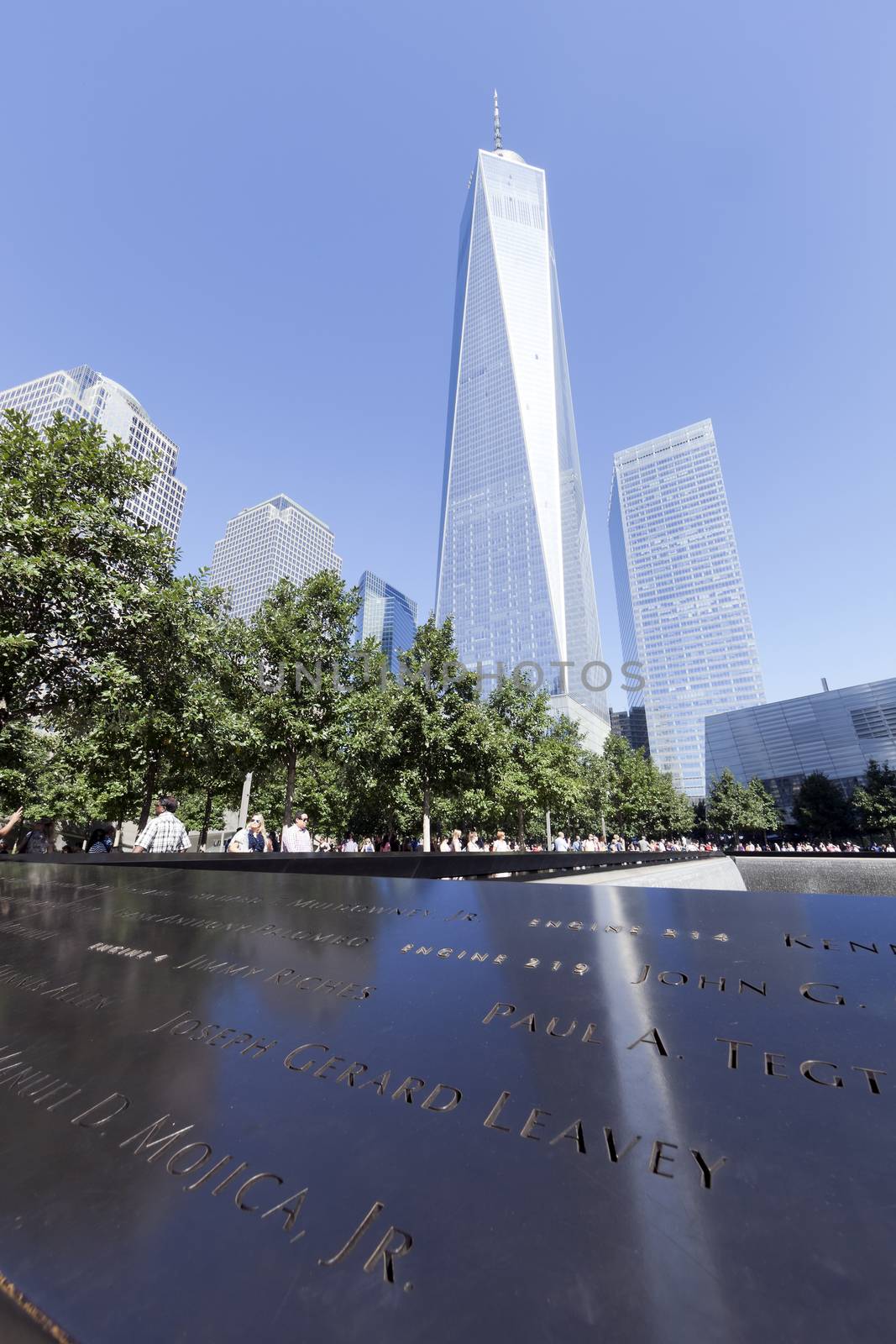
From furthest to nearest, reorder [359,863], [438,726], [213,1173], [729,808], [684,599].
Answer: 1. [684,599]
2. [729,808]
3. [438,726]
4. [359,863]
5. [213,1173]

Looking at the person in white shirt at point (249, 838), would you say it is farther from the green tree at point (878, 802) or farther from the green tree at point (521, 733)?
the green tree at point (878, 802)

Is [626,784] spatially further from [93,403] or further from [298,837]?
[93,403]

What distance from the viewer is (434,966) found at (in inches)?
106

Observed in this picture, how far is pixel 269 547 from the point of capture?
137 metres

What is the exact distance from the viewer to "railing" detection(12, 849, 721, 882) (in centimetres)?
792

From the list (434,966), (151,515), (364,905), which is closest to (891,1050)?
(434,966)

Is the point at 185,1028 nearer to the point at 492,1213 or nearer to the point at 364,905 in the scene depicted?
the point at 492,1213

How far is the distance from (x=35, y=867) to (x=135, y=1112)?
7.47 metres

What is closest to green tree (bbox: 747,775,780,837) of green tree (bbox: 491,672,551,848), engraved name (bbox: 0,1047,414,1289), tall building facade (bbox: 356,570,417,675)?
green tree (bbox: 491,672,551,848)

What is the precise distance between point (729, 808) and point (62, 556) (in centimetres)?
6946

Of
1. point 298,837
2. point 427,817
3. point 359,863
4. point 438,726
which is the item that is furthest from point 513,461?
point 359,863

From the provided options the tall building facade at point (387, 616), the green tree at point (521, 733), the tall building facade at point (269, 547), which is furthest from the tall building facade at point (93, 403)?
the green tree at point (521, 733)

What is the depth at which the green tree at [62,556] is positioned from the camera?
34.4 feet

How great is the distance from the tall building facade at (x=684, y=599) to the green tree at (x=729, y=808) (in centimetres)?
6390
